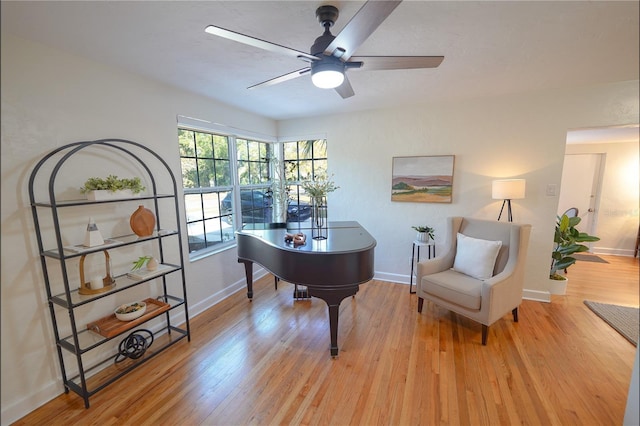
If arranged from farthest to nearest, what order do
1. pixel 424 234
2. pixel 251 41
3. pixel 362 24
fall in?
1. pixel 424 234
2. pixel 251 41
3. pixel 362 24

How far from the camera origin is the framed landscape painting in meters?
3.23

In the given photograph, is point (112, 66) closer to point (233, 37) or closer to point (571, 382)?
point (233, 37)

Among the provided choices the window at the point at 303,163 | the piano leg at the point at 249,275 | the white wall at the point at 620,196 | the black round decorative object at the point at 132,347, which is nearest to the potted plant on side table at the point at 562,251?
the white wall at the point at 620,196

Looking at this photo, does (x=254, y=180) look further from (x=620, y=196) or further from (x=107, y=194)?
(x=620, y=196)

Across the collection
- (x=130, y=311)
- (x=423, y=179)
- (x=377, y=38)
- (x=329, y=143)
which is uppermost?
(x=377, y=38)

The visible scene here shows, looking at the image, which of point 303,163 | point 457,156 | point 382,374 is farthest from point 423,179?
point 382,374

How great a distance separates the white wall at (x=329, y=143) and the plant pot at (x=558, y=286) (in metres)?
0.12

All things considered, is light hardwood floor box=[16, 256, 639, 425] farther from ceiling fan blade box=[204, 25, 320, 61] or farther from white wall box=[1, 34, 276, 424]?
ceiling fan blade box=[204, 25, 320, 61]

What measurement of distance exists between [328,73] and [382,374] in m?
2.06

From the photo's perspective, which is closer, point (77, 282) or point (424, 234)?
point (77, 282)

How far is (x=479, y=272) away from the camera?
8.32ft

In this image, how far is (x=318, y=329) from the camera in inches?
100.0

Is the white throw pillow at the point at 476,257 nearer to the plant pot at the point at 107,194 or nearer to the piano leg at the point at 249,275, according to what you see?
the piano leg at the point at 249,275

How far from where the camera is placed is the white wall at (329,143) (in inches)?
34.2
